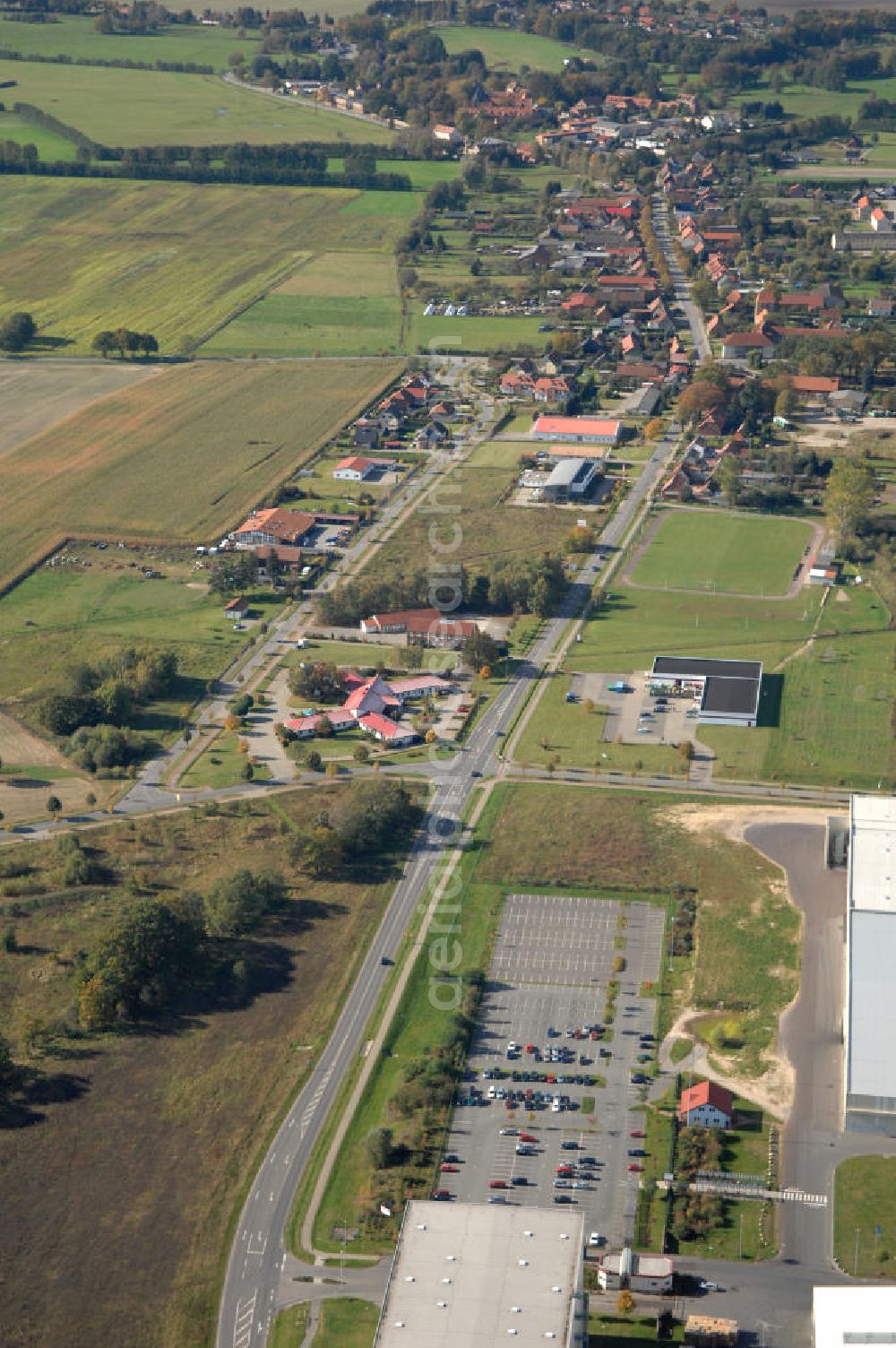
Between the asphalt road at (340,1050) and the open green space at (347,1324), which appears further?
the asphalt road at (340,1050)

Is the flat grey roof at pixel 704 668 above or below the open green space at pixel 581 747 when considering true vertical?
above

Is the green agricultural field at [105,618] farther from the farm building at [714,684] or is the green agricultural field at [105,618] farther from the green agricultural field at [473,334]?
the green agricultural field at [473,334]

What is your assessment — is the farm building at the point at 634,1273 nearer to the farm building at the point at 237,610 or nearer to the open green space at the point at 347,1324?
the open green space at the point at 347,1324

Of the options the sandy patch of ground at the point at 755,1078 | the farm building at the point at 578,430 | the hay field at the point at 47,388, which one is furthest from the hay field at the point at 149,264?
the sandy patch of ground at the point at 755,1078

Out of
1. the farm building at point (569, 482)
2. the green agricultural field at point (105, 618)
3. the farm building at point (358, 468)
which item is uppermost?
the farm building at point (569, 482)

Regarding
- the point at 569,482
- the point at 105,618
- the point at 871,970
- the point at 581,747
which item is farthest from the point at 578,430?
the point at 871,970

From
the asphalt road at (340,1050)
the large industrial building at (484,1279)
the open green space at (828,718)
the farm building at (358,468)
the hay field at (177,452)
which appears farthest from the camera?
the farm building at (358,468)

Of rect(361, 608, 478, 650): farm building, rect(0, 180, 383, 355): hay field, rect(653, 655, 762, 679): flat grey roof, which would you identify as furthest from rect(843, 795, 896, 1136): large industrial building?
rect(0, 180, 383, 355): hay field

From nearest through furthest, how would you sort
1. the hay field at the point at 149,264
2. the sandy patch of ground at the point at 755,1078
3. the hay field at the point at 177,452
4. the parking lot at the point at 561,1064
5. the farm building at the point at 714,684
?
the parking lot at the point at 561,1064, the sandy patch of ground at the point at 755,1078, the farm building at the point at 714,684, the hay field at the point at 177,452, the hay field at the point at 149,264
